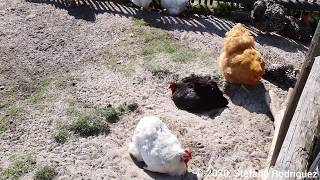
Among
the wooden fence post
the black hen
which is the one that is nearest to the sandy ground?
the black hen

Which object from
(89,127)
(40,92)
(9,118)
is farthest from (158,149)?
(40,92)

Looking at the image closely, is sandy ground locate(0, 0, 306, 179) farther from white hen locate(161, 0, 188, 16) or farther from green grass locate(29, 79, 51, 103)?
white hen locate(161, 0, 188, 16)

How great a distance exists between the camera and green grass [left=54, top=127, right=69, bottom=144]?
659 centimetres

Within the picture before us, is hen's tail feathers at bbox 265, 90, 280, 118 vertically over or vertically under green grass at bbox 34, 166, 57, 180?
over

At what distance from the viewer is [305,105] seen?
471 centimetres

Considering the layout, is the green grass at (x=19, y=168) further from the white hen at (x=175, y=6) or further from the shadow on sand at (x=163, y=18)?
the white hen at (x=175, y=6)

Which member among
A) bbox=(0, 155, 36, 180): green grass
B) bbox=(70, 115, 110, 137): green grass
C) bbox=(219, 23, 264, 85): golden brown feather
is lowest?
bbox=(0, 155, 36, 180): green grass

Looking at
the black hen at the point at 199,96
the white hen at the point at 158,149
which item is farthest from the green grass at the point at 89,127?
the black hen at the point at 199,96

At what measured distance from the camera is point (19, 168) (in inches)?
244

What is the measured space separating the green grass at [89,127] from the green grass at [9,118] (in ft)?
2.67

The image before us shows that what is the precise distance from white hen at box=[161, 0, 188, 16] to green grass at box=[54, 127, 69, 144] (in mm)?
3842

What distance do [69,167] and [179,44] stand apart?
3350 millimetres

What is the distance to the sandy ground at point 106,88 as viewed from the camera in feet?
20.9

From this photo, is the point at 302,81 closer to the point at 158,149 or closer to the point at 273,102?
the point at 158,149
